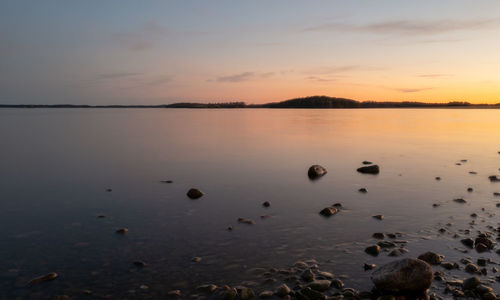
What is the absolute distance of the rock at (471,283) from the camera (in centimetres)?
934

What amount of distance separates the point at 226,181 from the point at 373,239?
41.4 ft

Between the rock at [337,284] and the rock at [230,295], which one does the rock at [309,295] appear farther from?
the rock at [230,295]

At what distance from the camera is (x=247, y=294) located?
920cm

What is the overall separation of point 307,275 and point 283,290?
112cm

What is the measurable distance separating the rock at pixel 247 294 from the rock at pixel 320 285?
1556 millimetres

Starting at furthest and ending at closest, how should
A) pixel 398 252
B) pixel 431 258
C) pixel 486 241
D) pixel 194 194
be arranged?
pixel 194 194 → pixel 486 241 → pixel 398 252 → pixel 431 258

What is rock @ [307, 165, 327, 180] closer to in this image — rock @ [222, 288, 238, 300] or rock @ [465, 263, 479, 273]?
rock @ [465, 263, 479, 273]

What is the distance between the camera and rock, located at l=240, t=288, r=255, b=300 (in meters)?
9.13

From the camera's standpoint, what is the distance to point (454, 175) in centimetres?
2566

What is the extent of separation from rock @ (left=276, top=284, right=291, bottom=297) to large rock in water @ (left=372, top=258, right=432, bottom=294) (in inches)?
93.7

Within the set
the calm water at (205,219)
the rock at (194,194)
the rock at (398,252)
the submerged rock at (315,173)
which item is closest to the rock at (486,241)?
the calm water at (205,219)

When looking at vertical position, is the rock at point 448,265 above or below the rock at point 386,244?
above

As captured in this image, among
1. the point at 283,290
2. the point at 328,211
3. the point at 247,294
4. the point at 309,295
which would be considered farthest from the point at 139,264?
the point at 328,211

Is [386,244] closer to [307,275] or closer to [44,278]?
[307,275]
